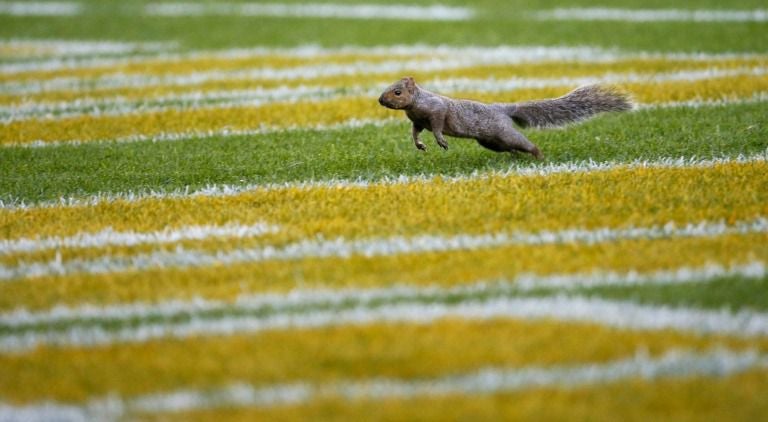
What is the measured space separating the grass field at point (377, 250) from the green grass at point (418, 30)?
817mm

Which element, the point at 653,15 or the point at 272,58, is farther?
the point at 653,15

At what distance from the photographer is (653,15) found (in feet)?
37.9

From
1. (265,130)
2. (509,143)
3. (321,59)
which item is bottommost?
(265,130)

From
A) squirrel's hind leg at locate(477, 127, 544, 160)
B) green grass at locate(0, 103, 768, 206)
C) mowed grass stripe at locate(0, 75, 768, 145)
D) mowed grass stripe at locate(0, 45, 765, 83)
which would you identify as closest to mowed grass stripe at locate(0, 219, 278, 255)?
green grass at locate(0, 103, 768, 206)

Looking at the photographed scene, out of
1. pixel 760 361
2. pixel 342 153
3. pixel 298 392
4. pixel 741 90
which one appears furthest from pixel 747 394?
pixel 741 90

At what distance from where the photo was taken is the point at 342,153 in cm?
649

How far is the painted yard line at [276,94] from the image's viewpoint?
8266 mm

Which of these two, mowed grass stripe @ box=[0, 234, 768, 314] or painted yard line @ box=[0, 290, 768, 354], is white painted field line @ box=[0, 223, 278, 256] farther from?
painted yard line @ box=[0, 290, 768, 354]

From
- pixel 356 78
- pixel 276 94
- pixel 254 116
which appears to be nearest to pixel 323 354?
pixel 254 116

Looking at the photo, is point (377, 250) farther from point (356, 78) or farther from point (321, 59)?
point (321, 59)

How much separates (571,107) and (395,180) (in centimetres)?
107

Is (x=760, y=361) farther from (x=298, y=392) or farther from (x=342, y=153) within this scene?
(x=342, y=153)

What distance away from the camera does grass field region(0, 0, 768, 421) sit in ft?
10.5

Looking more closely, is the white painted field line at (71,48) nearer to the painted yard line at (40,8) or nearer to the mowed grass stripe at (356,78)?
the mowed grass stripe at (356,78)
